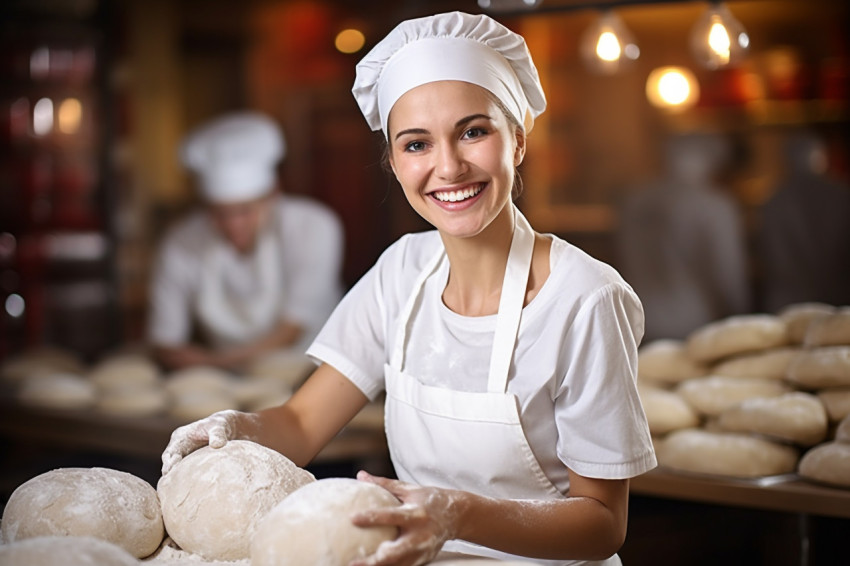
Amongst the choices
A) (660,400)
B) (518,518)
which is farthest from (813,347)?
(518,518)

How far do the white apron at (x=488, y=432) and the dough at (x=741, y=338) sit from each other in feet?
3.81

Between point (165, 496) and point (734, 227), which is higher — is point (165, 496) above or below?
below

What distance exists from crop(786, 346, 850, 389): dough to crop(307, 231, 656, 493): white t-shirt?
1.01 meters

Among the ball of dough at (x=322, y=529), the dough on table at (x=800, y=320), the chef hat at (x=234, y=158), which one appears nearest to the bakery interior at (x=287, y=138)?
the chef hat at (x=234, y=158)

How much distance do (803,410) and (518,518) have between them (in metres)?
1.28

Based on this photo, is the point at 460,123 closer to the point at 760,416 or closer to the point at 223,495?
the point at 223,495

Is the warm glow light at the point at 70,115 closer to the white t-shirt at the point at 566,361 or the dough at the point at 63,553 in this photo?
the white t-shirt at the point at 566,361

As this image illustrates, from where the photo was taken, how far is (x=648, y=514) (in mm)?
A: 2844

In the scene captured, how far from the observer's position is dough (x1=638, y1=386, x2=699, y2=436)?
2.64 m

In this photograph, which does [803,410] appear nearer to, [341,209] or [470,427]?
[470,427]

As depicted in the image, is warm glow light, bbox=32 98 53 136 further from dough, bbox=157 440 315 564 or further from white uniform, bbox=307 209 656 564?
dough, bbox=157 440 315 564

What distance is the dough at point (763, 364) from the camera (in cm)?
265

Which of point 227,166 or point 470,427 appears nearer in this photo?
point 470,427

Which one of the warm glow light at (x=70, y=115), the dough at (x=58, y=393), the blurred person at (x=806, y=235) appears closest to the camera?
the dough at (x=58, y=393)
